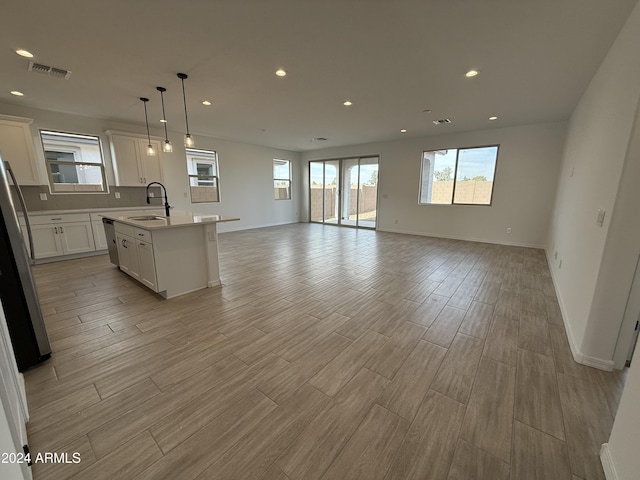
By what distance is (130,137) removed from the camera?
17.3 feet

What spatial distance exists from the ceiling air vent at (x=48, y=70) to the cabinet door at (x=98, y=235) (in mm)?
2745

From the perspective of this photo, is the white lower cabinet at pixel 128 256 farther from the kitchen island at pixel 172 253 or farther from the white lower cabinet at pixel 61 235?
the white lower cabinet at pixel 61 235

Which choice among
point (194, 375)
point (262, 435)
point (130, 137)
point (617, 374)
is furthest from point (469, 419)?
point (130, 137)

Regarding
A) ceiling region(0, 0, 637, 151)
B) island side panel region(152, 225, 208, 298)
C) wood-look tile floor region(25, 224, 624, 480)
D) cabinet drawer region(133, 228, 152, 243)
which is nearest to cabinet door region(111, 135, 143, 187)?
ceiling region(0, 0, 637, 151)

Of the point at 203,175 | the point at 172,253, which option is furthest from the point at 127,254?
the point at 203,175

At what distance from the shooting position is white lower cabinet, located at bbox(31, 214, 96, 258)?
4.43m

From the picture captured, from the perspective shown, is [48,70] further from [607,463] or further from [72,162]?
[607,463]

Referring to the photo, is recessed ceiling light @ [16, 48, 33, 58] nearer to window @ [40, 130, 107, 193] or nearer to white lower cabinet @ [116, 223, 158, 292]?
white lower cabinet @ [116, 223, 158, 292]

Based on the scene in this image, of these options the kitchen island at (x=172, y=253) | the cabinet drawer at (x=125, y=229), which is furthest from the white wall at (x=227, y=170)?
the kitchen island at (x=172, y=253)

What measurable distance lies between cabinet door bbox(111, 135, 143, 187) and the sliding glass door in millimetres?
5443

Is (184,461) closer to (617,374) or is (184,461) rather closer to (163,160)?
(617,374)

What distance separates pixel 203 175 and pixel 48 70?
4.11 metres

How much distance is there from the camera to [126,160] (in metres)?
5.28

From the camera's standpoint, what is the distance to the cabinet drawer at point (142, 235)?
2.97 m
